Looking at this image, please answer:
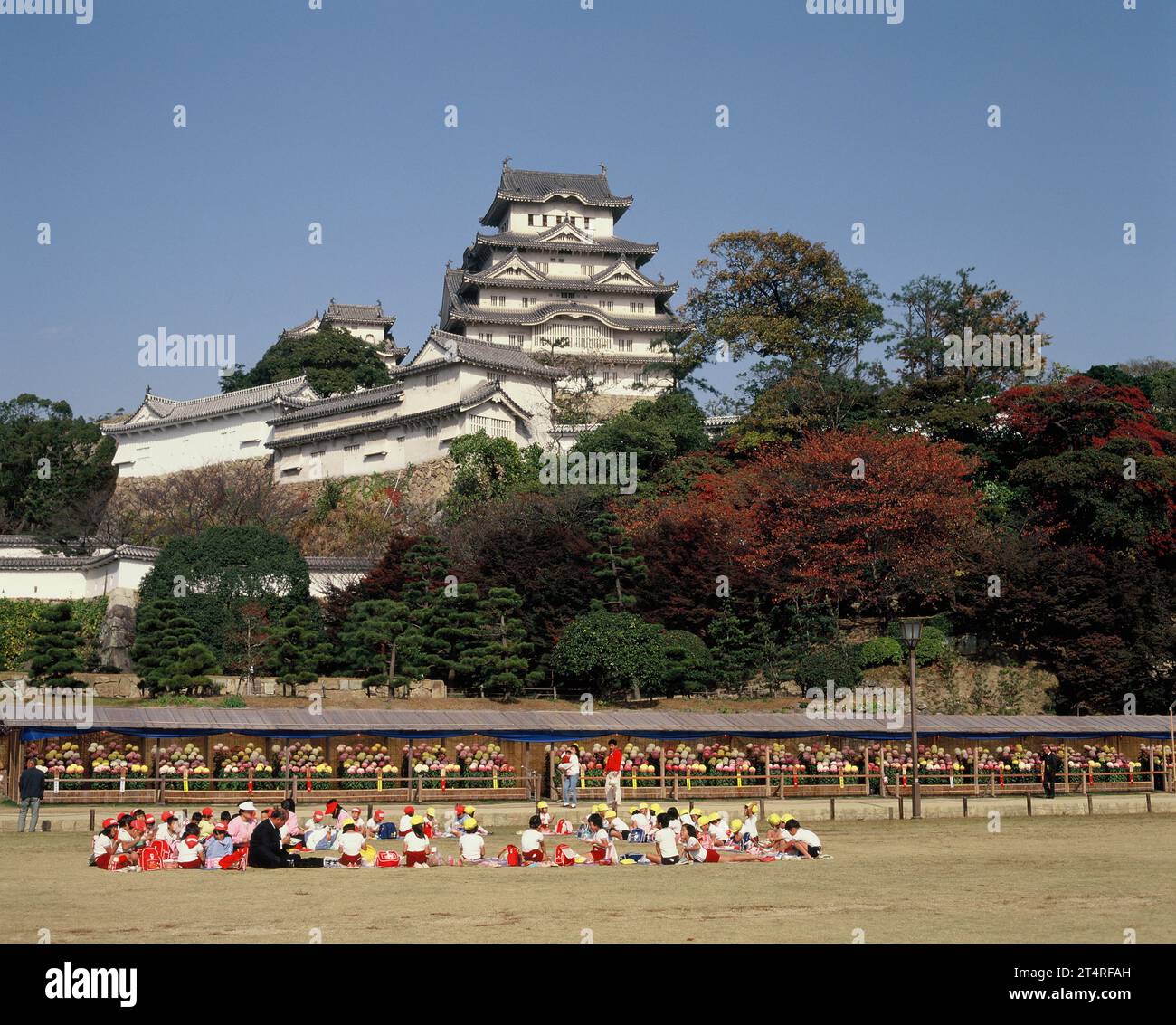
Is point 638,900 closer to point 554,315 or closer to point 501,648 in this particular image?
point 501,648

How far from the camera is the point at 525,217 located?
81.9 meters

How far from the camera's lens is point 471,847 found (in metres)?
20.2

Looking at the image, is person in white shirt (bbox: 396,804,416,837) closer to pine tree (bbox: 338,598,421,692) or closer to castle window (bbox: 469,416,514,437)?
pine tree (bbox: 338,598,421,692)

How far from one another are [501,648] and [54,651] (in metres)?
12.5

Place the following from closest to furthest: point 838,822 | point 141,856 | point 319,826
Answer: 1. point 141,856
2. point 319,826
3. point 838,822

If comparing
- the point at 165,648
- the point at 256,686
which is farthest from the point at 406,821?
the point at 165,648

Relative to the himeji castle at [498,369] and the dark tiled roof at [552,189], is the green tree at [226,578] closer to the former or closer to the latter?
the himeji castle at [498,369]

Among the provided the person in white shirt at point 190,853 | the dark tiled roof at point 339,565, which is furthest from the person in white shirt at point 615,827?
the dark tiled roof at point 339,565

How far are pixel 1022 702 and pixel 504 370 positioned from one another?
28.5 meters

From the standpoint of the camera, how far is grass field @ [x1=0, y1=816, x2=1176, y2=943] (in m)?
13.7

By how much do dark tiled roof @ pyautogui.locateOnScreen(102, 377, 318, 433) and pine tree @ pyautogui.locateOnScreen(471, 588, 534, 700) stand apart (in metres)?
27.2

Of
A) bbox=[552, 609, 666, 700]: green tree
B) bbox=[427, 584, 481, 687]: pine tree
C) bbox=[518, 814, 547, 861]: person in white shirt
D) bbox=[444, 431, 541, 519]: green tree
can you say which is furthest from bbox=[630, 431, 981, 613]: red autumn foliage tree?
bbox=[518, 814, 547, 861]: person in white shirt
